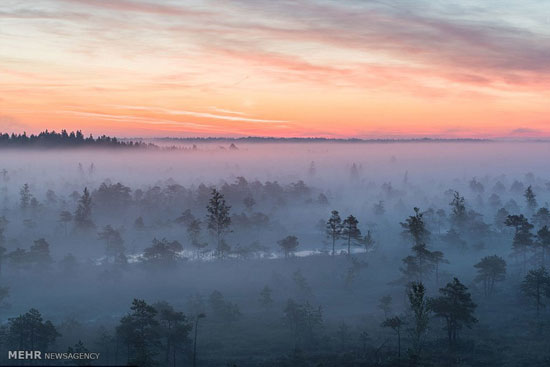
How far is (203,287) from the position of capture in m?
87.1

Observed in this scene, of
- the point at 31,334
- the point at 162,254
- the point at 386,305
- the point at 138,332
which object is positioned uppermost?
the point at 138,332

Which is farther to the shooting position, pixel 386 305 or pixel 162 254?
pixel 162 254

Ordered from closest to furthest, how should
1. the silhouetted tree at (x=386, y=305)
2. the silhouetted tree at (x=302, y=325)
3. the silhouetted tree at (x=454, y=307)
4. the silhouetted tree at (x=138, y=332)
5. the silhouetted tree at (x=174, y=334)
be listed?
the silhouetted tree at (x=138, y=332) → the silhouetted tree at (x=174, y=334) → the silhouetted tree at (x=454, y=307) → the silhouetted tree at (x=302, y=325) → the silhouetted tree at (x=386, y=305)

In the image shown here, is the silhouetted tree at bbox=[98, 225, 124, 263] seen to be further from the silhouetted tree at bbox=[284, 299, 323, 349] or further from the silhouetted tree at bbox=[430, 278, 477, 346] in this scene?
the silhouetted tree at bbox=[430, 278, 477, 346]

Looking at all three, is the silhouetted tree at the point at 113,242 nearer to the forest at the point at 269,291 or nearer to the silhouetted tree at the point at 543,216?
the forest at the point at 269,291

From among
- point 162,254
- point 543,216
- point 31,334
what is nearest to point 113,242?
point 162,254

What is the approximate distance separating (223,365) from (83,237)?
7532 centimetres

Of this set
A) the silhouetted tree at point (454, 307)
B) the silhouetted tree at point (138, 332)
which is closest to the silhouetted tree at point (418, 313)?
the silhouetted tree at point (454, 307)

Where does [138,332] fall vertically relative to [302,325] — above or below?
above

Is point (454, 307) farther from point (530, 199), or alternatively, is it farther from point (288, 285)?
point (530, 199)

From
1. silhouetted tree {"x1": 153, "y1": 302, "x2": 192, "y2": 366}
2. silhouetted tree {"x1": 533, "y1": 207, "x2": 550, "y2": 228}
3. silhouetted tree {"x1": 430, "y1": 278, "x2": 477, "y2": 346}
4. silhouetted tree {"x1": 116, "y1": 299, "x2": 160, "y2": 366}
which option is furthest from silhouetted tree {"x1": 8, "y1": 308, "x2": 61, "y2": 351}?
silhouetted tree {"x1": 533, "y1": 207, "x2": 550, "y2": 228}

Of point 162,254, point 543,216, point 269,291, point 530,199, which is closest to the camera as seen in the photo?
point 269,291

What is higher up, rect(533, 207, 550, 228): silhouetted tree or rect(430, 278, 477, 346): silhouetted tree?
rect(533, 207, 550, 228): silhouetted tree

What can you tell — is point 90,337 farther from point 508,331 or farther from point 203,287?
point 508,331
